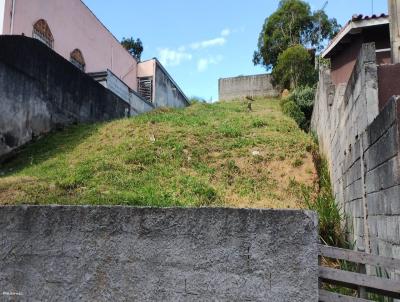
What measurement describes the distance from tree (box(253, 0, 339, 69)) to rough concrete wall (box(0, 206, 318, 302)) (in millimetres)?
21567

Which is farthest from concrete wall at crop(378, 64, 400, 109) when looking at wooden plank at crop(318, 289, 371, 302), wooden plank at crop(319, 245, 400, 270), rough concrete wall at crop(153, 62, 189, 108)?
rough concrete wall at crop(153, 62, 189, 108)

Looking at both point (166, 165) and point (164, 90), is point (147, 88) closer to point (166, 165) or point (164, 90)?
point (164, 90)

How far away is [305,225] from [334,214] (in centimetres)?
372

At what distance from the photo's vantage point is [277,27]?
76.8ft

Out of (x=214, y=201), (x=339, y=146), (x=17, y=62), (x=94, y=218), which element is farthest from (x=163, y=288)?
(x=17, y=62)

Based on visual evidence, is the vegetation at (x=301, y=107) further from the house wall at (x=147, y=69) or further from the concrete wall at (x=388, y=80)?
the concrete wall at (x=388, y=80)

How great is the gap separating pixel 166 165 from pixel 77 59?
897 cm

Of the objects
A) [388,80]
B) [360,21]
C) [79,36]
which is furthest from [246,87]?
[388,80]

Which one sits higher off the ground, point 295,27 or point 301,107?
point 295,27

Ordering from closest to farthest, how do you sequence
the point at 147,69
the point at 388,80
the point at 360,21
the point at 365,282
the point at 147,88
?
the point at 365,282, the point at 388,80, the point at 360,21, the point at 147,88, the point at 147,69

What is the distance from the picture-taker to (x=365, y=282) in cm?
240

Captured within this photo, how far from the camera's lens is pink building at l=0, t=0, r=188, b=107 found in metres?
12.6

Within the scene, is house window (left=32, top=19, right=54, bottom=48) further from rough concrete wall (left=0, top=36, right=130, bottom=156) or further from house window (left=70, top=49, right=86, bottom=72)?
rough concrete wall (left=0, top=36, right=130, bottom=156)

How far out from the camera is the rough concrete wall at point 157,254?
250cm
